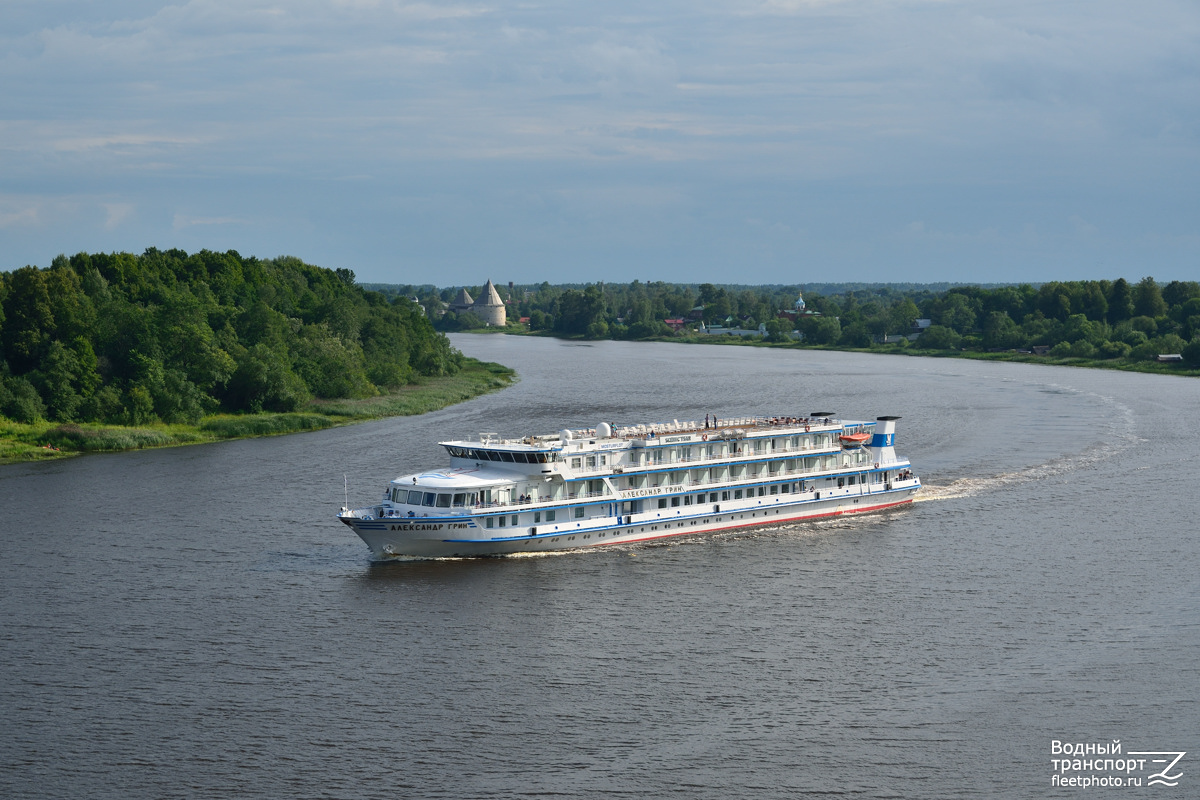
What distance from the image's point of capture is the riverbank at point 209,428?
275 feet

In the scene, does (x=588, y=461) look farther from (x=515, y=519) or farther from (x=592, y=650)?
(x=592, y=650)

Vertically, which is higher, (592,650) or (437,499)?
(437,499)

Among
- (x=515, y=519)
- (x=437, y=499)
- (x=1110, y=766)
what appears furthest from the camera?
(x=515, y=519)

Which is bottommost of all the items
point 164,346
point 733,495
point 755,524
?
point 755,524

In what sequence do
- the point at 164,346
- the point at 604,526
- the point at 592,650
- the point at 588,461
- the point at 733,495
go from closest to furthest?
the point at 592,650 → the point at 604,526 → the point at 588,461 → the point at 733,495 → the point at 164,346

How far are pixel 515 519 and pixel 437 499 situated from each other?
3.80 metres

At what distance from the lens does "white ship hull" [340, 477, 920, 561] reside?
50906 millimetres

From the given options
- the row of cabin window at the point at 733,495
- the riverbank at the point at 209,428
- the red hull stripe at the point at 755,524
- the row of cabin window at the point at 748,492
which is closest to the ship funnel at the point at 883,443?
the row of cabin window at the point at 748,492

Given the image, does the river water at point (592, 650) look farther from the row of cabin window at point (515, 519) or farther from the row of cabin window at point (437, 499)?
the row of cabin window at point (437, 499)

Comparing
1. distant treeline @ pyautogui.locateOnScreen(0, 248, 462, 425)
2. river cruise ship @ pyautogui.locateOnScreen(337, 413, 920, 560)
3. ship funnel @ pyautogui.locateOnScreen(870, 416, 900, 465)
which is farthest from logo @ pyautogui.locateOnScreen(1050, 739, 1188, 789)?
distant treeline @ pyautogui.locateOnScreen(0, 248, 462, 425)

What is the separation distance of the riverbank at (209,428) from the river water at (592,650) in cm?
1293

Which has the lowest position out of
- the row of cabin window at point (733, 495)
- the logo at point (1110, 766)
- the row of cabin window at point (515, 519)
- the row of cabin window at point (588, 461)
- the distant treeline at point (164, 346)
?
the logo at point (1110, 766)

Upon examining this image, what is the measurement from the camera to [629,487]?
5734 cm

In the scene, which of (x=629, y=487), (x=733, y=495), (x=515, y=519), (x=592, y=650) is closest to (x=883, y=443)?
(x=733, y=495)
